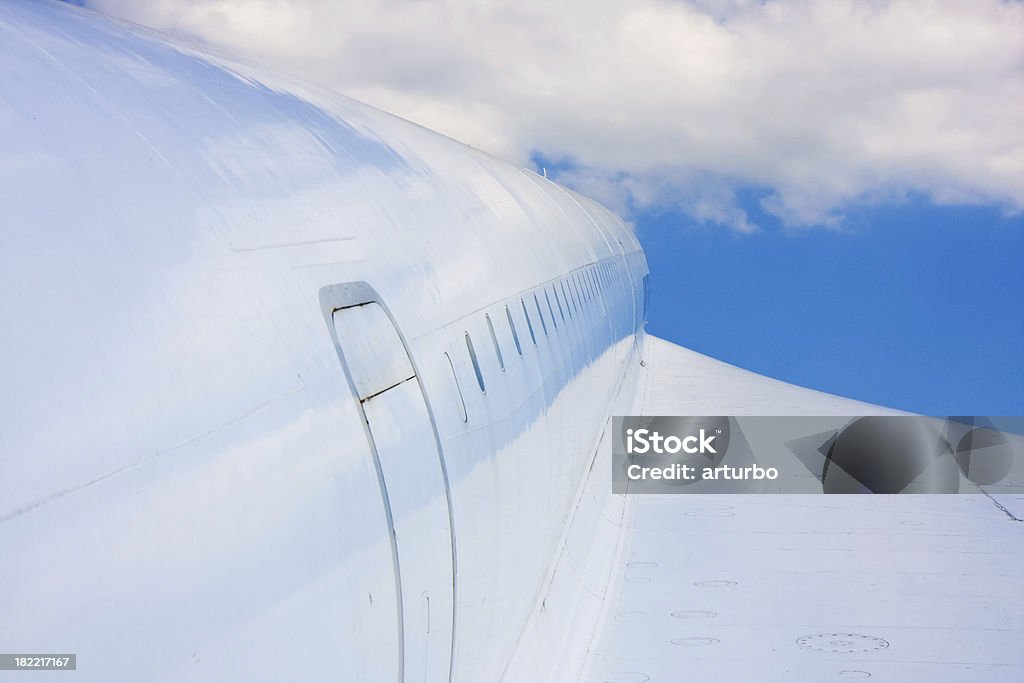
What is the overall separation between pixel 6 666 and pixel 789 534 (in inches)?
313

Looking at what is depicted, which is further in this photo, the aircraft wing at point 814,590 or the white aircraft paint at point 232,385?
the aircraft wing at point 814,590

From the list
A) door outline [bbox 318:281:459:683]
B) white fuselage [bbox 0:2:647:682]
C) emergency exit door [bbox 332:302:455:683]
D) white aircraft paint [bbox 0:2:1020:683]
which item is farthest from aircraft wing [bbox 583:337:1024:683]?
door outline [bbox 318:281:459:683]

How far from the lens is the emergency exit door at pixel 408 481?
2.71 meters

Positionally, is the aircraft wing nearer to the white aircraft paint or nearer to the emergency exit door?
the white aircraft paint

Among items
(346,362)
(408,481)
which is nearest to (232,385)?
(346,362)

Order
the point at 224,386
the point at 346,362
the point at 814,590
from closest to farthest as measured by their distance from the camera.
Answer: the point at 224,386
the point at 346,362
the point at 814,590

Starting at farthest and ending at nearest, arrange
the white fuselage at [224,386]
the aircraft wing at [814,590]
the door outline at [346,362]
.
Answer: the aircraft wing at [814,590]
the door outline at [346,362]
the white fuselage at [224,386]

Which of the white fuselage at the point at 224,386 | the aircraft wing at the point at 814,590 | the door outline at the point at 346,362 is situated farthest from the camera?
the aircraft wing at the point at 814,590

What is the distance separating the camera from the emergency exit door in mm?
2713

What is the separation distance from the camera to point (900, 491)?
1034 cm

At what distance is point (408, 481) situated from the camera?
2.88 m

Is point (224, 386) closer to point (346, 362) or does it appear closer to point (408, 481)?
point (346, 362)

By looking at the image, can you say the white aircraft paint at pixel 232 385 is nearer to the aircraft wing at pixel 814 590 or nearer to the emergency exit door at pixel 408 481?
the emergency exit door at pixel 408 481

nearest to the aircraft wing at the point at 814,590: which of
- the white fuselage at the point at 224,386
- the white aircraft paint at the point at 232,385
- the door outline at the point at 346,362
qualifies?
the white aircraft paint at the point at 232,385
